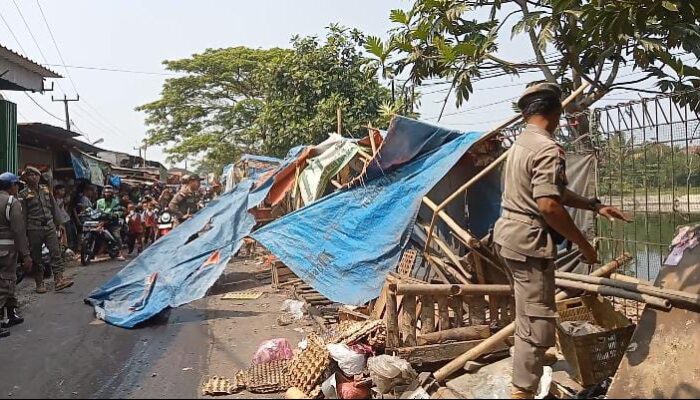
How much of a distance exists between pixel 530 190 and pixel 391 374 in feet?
5.36

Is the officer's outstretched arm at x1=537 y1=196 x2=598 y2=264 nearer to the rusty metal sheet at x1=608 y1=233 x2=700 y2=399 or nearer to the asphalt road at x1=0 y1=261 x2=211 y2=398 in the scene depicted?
the rusty metal sheet at x1=608 y1=233 x2=700 y2=399

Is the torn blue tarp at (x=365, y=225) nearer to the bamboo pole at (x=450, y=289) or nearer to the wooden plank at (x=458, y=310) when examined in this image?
the wooden plank at (x=458, y=310)

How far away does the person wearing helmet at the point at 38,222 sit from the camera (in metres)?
8.57

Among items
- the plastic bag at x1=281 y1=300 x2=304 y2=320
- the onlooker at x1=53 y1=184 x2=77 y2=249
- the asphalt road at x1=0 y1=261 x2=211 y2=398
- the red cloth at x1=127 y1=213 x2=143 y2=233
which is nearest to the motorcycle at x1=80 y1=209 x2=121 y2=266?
the onlooker at x1=53 y1=184 x2=77 y2=249

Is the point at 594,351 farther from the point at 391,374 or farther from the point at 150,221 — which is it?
the point at 150,221

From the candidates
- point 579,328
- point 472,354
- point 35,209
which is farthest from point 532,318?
point 35,209

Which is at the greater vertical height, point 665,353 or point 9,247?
point 9,247

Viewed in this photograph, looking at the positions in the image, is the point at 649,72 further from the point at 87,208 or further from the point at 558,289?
the point at 87,208

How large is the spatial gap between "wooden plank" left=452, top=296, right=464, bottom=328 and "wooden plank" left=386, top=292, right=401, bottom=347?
0.46m

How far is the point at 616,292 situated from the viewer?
3826 mm

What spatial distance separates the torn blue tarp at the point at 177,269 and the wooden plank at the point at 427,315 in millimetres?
3685

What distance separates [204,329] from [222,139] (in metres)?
26.5

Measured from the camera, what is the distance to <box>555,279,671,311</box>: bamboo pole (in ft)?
11.8

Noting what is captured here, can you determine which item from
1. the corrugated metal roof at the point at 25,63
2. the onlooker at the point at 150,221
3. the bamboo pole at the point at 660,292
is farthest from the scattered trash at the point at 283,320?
the onlooker at the point at 150,221
